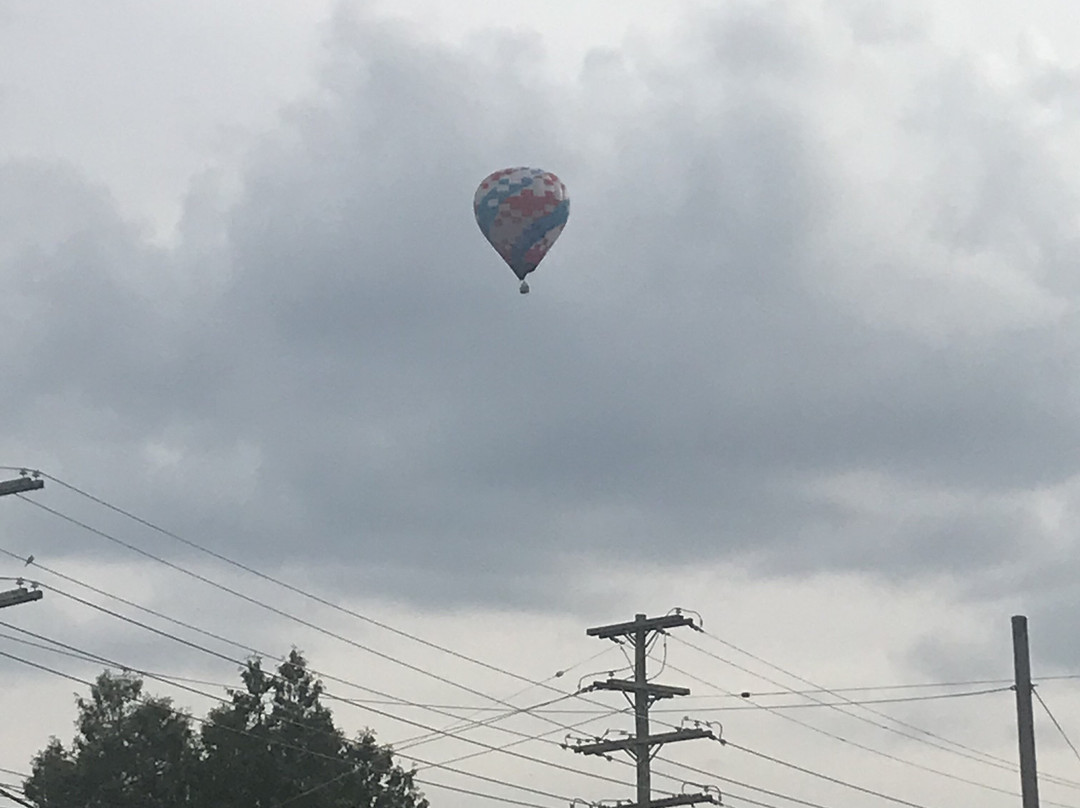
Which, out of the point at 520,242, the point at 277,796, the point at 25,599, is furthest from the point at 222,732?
the point at 25,599

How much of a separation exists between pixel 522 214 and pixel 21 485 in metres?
29.5

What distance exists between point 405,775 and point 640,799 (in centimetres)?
2634

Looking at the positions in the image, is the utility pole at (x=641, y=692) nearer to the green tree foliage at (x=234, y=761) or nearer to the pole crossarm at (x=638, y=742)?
the pole crossarm at (x=638, y=742)

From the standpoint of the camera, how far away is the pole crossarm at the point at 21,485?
42.6 metres

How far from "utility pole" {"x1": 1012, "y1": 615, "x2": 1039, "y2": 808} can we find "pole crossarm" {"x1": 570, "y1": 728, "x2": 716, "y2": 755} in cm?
1429

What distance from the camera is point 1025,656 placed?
164 feet

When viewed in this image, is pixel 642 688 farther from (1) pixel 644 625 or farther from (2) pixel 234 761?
(2) pixel 234 761

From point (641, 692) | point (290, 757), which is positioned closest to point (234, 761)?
point (290, 757)

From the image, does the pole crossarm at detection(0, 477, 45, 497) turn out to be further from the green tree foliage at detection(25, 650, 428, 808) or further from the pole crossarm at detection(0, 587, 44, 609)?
the green tree foliage at detection(25, 650, 428, 808)

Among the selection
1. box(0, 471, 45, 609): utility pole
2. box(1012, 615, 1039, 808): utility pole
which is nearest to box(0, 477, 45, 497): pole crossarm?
box(0, 471, 45, 609): utility pole

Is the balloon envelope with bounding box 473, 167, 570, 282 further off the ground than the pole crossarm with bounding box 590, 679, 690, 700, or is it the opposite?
the balloon envelope with bounding box 473, 167, 570, 282

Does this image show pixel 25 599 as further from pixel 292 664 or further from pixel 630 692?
pixel 292 664

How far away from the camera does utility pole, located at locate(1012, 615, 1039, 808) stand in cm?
4784

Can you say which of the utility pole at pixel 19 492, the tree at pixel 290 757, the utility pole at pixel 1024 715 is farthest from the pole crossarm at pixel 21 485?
the tree at pixel 290 757
